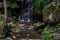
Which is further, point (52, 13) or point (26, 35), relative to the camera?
point (52, 13)

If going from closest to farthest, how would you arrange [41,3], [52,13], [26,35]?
[26,35], [52,13], [41,3]

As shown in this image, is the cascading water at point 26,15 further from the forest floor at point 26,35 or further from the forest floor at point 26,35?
the forest floor at point 26,35

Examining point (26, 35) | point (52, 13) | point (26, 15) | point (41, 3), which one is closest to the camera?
point (26, 35)

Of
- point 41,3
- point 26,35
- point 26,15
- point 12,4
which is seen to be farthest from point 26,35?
point 12,4

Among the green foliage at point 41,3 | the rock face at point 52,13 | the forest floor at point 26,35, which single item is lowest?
the forest floor at point 26,35

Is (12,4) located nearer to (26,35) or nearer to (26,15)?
(26,15)

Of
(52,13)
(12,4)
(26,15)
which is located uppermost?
(12,4)

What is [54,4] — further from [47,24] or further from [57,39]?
[57,39]

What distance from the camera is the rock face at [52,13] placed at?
1270 cm

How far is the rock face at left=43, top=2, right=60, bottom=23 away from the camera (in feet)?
41.7

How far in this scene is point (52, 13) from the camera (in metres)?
12.9

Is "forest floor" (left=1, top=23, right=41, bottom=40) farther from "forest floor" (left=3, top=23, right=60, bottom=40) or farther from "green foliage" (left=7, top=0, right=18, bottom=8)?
"green foliage" (left=7, top=0, right=18, bottom=8)

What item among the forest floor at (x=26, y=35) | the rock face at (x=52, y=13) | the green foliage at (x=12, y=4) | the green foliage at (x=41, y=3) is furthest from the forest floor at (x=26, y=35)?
the green foliage at (x=12, y=4)

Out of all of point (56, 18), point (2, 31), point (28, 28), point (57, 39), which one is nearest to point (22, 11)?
point (28, 28)
